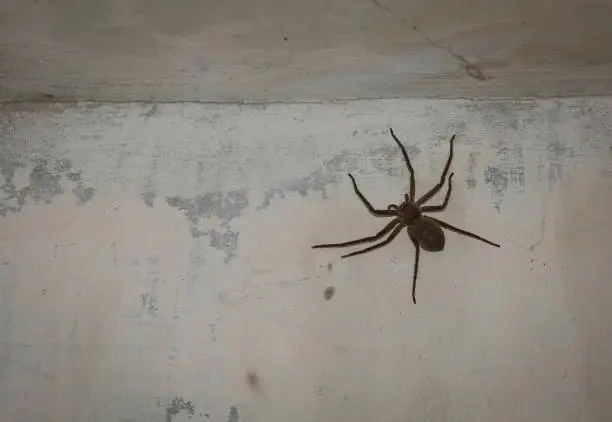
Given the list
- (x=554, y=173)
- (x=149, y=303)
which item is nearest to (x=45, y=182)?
(x=149, y=303)

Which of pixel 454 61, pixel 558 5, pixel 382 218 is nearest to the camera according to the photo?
pixel 558 5

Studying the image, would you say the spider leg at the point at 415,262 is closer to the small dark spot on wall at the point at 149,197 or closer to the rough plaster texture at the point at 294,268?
the rough plaster texture at the point at 294,268

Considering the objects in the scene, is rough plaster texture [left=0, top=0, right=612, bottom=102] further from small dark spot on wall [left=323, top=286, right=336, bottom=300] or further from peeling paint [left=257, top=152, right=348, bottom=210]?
small dark spot on wall [left=323, top=286, right=336, bottom=300]

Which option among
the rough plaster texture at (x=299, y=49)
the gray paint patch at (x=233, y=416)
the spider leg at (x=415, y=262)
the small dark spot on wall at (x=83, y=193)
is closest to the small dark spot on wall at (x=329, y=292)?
the spider leg at (x=415, y=262)

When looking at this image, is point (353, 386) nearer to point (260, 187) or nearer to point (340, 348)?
point (340, 348)

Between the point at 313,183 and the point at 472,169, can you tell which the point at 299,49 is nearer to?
the point at 313,183

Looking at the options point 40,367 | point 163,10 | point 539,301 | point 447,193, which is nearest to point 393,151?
point 447,193

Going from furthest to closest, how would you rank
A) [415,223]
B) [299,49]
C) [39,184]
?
[39,184], [415,223], [299,49]
